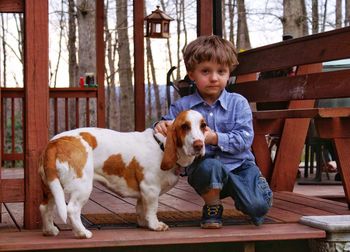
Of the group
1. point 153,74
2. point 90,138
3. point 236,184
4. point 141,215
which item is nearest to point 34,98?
point 90,138

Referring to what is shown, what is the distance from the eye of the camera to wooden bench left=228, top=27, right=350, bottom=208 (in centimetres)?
438

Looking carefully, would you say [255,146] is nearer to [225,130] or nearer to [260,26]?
[225,130]

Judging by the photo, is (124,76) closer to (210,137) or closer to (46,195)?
(210,137)

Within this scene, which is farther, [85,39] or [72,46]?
[72,46]

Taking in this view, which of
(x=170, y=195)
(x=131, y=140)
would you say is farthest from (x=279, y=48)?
(x=131, y=140)

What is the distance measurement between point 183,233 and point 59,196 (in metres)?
0.68

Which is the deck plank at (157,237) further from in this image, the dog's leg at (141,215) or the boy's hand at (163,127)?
the boy's hand at (163,127)

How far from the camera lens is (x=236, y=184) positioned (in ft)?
12.3

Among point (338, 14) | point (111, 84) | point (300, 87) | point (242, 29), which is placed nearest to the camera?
point (300, 87)

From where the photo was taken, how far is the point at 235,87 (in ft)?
20.1

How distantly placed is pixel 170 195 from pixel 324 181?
2910mm

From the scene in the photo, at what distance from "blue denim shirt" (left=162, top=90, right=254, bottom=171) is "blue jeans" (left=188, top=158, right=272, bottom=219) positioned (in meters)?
0.08

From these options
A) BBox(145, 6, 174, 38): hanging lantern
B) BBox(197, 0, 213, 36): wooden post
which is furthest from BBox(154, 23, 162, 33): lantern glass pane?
BBox(197, 0, 213, 36): wooden post

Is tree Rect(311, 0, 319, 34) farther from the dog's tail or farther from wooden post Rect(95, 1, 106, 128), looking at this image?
the dog's tail
